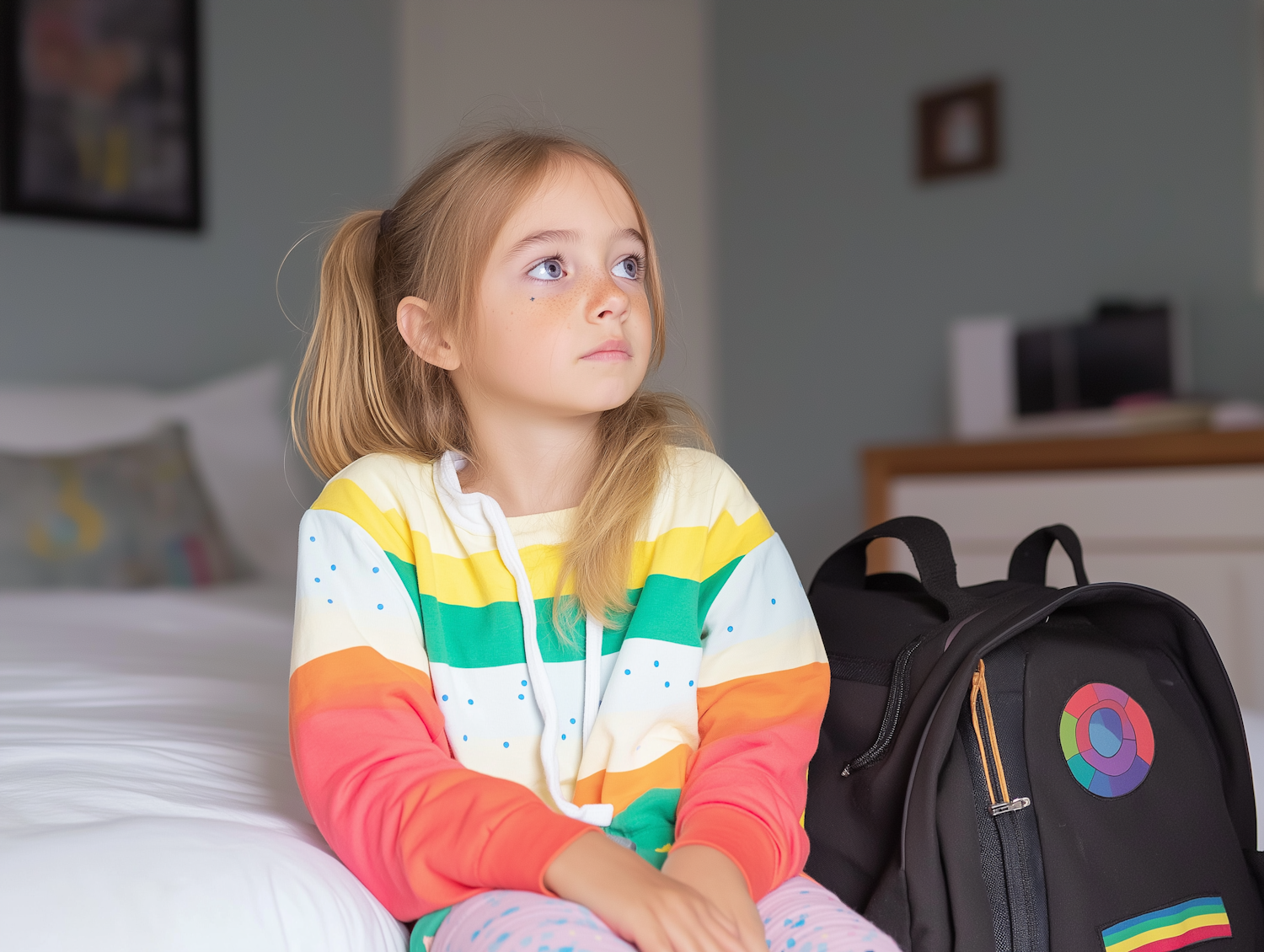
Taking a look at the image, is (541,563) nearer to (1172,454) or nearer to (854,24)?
(1172,454)

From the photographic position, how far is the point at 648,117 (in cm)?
336

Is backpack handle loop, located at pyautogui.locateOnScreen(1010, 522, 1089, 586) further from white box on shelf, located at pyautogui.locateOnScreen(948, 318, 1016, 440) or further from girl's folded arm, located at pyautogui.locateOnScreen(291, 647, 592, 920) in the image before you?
white box on shelf, located at pyautogui.locateOnScreen(948, 318, 1016, 440)

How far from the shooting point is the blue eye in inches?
33.8

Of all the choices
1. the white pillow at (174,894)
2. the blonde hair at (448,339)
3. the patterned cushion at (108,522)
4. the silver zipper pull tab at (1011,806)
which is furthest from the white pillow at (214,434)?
the silver zipper pull tab at (1011,806)

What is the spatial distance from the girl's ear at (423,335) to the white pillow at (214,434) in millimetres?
1177

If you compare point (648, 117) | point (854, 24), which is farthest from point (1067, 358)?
point (648, 117)

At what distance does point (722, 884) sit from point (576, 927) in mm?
94

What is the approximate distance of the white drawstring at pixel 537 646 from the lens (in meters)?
0.76

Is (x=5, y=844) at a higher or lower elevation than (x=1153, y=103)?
lower

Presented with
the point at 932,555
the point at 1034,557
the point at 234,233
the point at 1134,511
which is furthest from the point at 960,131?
the point at 932,555

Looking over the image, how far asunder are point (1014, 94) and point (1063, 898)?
243 cm

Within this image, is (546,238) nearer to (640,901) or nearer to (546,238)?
(546,238)

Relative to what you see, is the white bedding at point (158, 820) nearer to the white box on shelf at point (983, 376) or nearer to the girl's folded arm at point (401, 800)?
the girl's folded arm at point (401, 800)

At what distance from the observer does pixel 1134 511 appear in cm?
203
